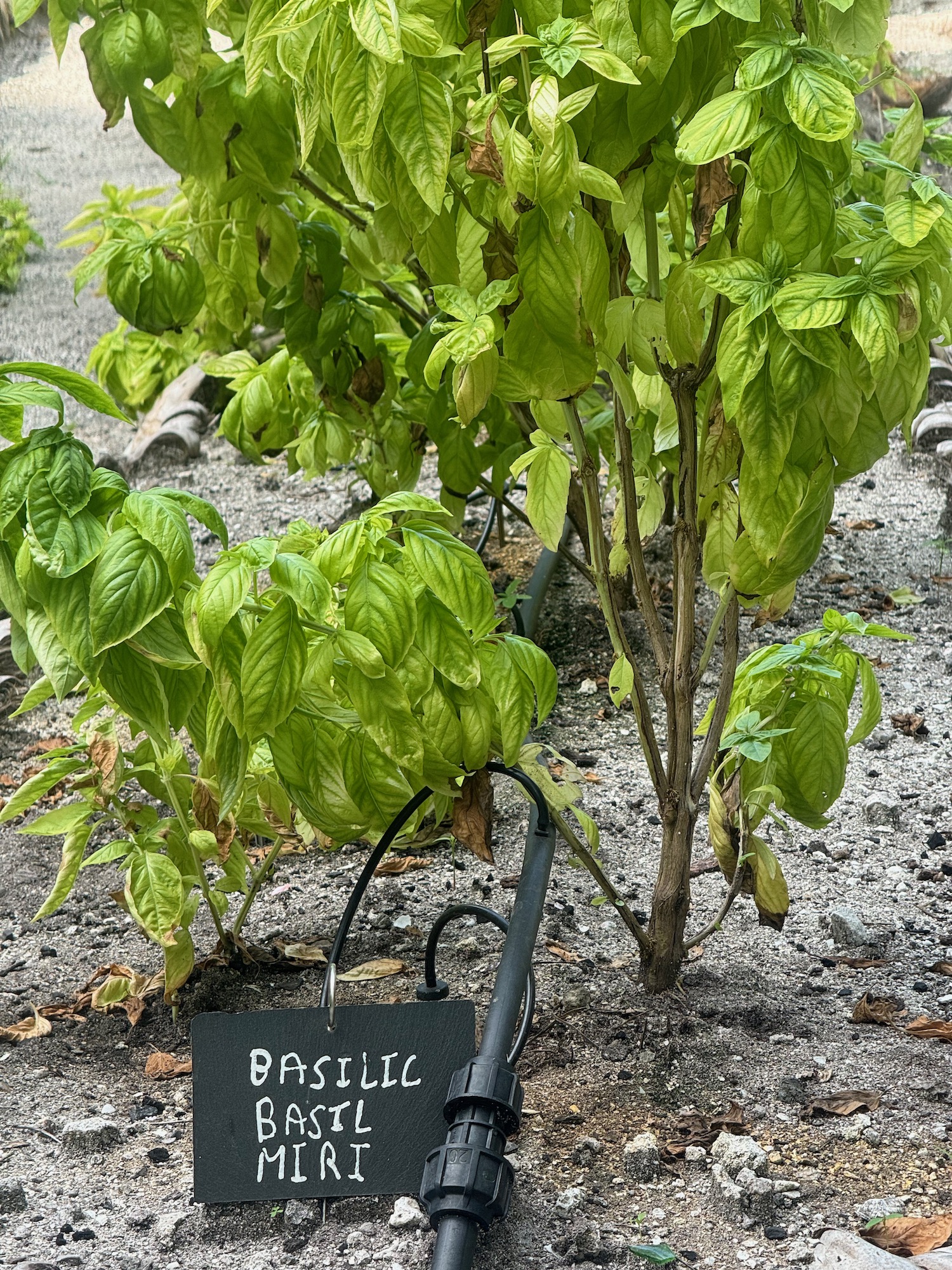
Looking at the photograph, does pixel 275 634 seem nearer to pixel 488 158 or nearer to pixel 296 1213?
pixel 488 158

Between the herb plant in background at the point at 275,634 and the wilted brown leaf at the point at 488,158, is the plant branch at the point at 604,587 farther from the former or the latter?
the wilted brown leaf at the point at 488,158

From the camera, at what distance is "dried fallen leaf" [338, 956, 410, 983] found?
1.62 m

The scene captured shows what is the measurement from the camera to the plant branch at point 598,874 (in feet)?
4.57

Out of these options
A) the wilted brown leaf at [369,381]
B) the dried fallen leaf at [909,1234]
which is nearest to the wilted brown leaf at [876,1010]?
the dried fallen leaf at [909,1234]

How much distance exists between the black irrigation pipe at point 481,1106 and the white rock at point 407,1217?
0.02m

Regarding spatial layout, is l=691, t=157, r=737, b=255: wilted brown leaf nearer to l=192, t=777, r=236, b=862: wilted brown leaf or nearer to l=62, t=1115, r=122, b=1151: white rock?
l=192, t=777, r=236, b=862: wilted brown leaf

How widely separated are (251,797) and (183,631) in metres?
0.43

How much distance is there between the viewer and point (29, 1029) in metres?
1.59

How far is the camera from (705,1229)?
1.19 metres

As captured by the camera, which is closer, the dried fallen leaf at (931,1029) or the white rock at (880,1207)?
the white rock at (880,1207)

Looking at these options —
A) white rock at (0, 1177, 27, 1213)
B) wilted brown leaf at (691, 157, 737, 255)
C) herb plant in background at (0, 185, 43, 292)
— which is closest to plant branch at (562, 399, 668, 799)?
wilted brown leaf at (691, 157, 737, 255)

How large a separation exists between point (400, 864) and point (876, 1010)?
2.53 feet

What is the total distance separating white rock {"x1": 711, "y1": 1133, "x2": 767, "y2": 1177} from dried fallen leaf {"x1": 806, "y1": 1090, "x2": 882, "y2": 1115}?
117 millimetres

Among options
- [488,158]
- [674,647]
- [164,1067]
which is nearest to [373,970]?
[164,1067]
